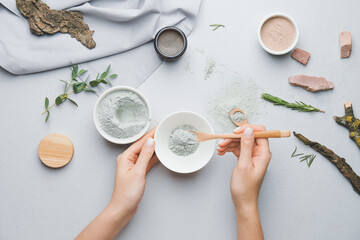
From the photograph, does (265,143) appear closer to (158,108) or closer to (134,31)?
(158,108)

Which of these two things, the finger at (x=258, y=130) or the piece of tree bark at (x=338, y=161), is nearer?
the finger at (x=258, y=130)

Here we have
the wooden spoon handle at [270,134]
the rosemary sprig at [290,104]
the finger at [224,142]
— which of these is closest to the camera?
the wooden spoon handle at [270,134]

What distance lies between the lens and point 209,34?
1235 mm

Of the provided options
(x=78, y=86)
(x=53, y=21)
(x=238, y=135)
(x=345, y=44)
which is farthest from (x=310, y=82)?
(x=53, y=21)

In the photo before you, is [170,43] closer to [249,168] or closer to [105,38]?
[105,38]

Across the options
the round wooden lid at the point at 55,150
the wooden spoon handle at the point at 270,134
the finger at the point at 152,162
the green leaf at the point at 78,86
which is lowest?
the round wooden lid at the point at 55,150

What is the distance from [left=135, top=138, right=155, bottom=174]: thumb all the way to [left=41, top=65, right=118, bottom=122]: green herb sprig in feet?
1.09

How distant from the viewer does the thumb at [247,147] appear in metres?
1.03

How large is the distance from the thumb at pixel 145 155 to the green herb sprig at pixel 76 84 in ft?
1.09

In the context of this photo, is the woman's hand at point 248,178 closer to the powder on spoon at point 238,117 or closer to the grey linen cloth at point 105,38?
the powder on spoon at point 238,117

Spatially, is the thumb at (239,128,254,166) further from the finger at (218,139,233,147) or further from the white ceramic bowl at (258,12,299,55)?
the white ceramic bowl at (258,12,299,55)

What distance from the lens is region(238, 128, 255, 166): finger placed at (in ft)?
3.37

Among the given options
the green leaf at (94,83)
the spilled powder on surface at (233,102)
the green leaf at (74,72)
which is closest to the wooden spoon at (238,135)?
the spilled powder on surface at (233,102)

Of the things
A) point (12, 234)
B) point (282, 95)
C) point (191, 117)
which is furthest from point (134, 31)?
point (12, 234)
